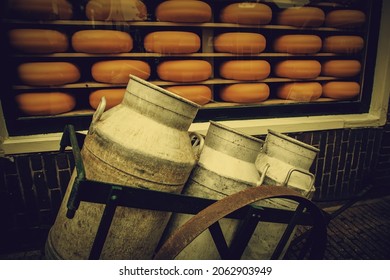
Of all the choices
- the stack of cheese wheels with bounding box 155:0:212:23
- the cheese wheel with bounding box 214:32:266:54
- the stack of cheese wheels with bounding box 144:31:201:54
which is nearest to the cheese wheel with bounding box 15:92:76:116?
the stack of cheese wheels with bounding box 144:31:201:54

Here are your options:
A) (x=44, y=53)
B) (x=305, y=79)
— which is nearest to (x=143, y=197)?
(x=44, y=53)

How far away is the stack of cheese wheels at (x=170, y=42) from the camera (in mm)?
2369

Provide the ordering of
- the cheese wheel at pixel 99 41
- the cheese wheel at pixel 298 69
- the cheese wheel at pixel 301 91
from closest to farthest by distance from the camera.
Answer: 1. the cheese wheel at pixel 99 41
2. the cheese wheel at pixel 298 69
3. the cheese wheel at pixel 301 91

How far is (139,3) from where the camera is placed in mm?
2334

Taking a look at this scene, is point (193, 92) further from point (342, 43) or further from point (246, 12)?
point (342, 43)

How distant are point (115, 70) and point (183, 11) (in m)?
0.80

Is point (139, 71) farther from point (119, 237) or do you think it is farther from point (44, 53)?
point (119, 237)

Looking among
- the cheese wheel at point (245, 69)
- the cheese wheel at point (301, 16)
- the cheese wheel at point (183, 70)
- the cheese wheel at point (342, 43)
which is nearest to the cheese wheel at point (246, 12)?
the cheese wheel at point (301, 16)

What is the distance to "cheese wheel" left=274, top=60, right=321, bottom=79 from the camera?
281cm

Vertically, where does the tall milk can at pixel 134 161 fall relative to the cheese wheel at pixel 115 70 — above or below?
below

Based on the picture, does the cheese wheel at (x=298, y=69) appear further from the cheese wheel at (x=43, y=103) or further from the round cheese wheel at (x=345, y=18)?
the cheese wheel at (x=43, y=103)

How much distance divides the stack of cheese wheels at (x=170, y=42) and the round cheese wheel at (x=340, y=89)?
65.5 inches

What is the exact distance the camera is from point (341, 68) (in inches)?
117

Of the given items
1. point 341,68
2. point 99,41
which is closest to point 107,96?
point 99,41
